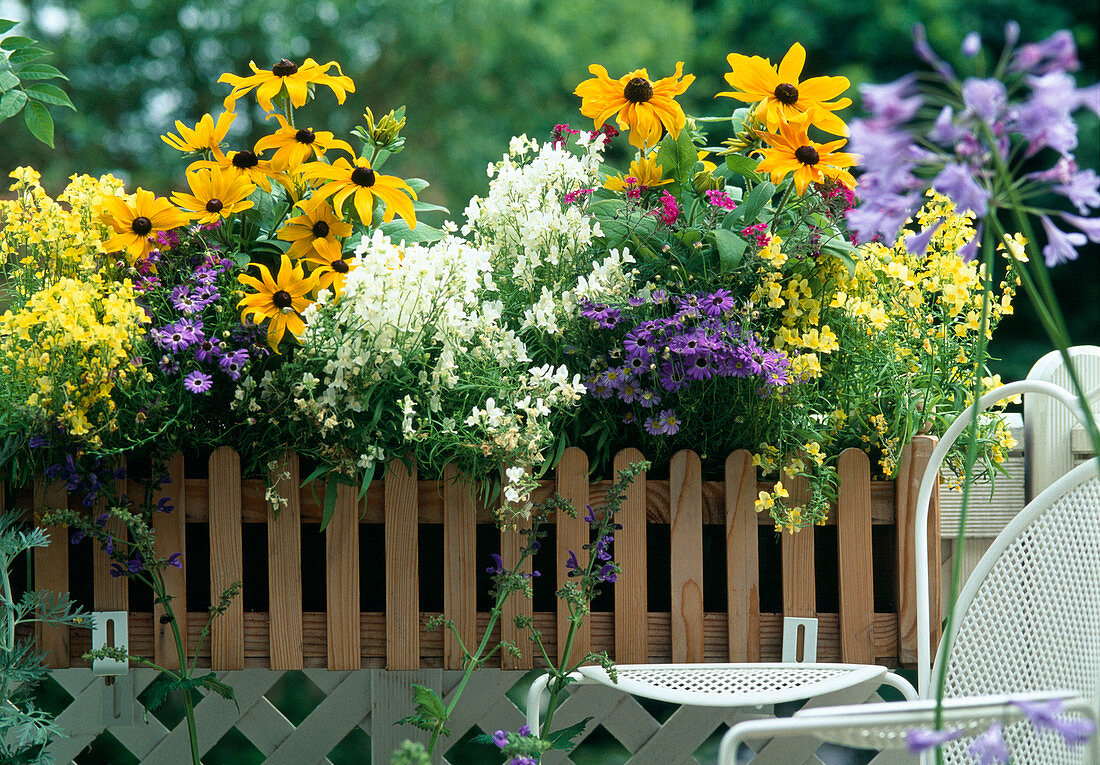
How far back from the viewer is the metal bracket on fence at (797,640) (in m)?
1.45


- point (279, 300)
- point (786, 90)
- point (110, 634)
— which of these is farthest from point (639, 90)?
point (110, 634)

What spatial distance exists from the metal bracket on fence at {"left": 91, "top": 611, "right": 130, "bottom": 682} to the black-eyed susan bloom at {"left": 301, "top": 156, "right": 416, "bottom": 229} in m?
0.75

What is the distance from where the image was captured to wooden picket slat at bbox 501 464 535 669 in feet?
4.71

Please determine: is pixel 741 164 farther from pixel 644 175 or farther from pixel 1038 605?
pixel 1038 605

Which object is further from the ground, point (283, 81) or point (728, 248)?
point (283, 81)

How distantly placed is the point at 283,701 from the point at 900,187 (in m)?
3.25

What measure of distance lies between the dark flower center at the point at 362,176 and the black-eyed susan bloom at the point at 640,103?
370 mm

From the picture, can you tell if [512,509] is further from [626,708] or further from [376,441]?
[626,708]

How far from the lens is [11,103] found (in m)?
1.47

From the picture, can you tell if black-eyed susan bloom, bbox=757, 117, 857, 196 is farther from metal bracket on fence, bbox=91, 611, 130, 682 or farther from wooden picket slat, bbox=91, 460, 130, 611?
metal bracket on fence, bbox=91, 611, 130, 682

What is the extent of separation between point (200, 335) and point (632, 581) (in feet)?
2.61

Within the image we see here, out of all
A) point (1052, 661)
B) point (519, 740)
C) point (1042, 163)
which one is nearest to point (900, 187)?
point (519, 740)

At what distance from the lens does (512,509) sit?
136 cm

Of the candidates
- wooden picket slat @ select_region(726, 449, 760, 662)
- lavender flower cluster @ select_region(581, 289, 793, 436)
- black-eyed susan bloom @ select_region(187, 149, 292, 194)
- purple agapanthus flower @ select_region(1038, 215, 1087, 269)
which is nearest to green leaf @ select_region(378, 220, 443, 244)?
black-eyed susan bloom @ select_region(187, 149, 292, 194)
